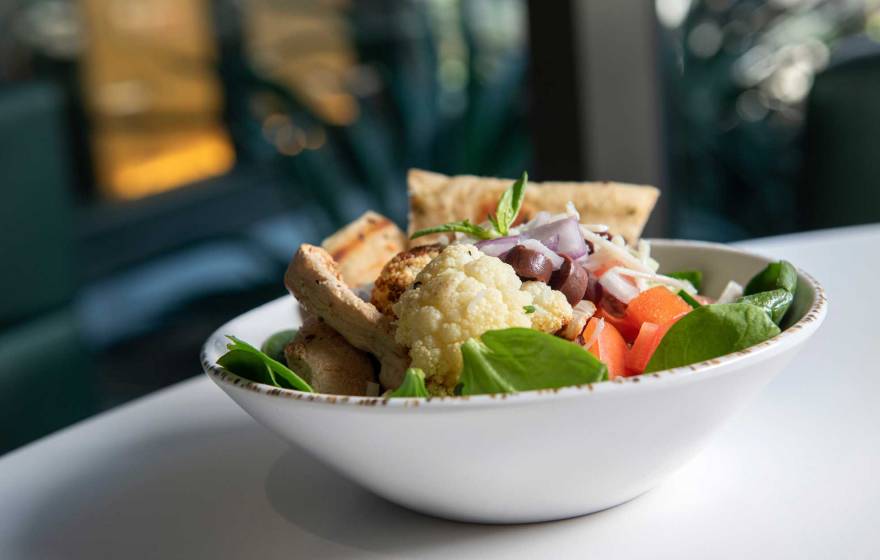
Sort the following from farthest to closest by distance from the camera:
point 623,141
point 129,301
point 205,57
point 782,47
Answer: point 205,57
point 129,301
point 782,47
point 623,141

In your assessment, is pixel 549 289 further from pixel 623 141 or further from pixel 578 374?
pixel 623 141

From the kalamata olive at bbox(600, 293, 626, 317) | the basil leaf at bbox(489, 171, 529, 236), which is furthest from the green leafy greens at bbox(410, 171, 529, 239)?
the kalamata olive at bbox(600, 293, 626, 317)

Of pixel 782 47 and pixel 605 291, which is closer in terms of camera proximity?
pixel 605 291

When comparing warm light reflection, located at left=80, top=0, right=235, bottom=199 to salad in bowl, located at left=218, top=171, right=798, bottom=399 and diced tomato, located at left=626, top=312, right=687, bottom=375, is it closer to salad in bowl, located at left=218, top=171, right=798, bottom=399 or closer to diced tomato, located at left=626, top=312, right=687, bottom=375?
salad in bowl, located at left=218, top=171, right=798, bottom=399

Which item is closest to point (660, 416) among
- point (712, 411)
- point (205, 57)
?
point (712, 411)

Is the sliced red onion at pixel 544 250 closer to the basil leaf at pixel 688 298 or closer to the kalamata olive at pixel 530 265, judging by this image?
the kalamata olive at pixel 530 265
